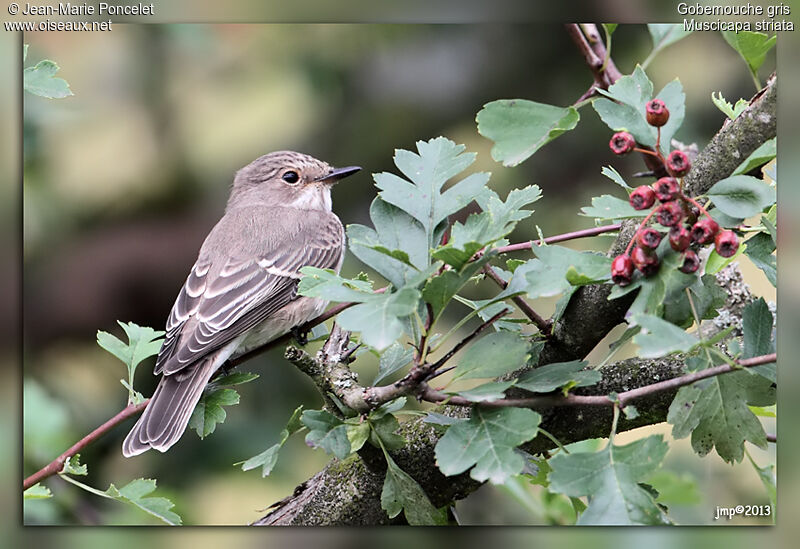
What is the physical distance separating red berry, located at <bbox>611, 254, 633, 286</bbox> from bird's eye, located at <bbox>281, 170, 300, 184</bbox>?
1929 mm

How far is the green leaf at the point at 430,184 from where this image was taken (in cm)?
184

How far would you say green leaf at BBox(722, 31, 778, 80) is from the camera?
1924 mm

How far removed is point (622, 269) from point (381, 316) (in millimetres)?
435

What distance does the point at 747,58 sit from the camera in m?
1.96

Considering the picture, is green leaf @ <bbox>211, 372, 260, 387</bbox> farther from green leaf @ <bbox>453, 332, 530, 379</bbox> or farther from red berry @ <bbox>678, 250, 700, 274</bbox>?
red berry @ <bbox>678, 250, 700, 274</bbox>

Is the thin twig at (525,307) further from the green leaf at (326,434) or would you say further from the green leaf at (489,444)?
the green leaf at (326,434)

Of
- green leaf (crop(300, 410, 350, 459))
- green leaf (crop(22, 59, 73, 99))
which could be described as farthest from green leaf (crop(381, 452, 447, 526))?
green leaf (crop(22, 59, 73, 99))

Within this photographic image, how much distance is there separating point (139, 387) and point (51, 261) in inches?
18.7

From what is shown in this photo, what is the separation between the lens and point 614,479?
1.69 m

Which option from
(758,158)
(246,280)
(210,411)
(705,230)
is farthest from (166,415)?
(758,158)

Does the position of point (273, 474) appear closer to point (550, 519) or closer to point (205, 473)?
point (205, 473)

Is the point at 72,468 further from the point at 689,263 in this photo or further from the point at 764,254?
the point at 764,254

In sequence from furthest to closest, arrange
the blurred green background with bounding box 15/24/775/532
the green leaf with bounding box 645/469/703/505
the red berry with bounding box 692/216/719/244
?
the blurred green background with bounding box 15/24/775/532 < the green leaf with bounding box 645/469/703/505 < the red berry with bounding box 692/216/719/244

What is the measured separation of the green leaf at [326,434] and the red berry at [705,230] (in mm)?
737
